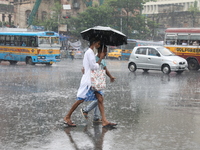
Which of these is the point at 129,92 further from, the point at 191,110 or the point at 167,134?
the point at 167,134

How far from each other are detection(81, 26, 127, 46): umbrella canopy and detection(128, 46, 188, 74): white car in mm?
14444

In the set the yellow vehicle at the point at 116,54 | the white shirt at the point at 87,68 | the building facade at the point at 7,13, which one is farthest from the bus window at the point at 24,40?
the building facade at the point at 7,13

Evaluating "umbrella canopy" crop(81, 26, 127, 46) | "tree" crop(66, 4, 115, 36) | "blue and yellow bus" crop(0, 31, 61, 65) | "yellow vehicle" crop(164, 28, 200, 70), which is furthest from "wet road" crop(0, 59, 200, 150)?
"tree" crop(66, 4, 115, 36)

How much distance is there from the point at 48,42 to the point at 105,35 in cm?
2232

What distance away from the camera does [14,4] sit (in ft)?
204

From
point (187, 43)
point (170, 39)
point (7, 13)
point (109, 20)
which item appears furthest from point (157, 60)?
point (7, 13)

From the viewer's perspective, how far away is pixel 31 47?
28.6 meters

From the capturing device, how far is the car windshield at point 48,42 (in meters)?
28.4

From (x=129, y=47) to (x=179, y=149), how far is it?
1693 inches

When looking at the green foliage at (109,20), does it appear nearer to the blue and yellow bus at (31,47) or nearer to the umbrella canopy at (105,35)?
the blue and yellow bus at (31,47)

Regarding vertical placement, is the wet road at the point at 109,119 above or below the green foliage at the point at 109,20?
below

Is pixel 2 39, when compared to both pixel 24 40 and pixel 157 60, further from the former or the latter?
pixel 157 60

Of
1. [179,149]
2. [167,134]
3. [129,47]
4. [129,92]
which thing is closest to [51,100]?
[129,92]

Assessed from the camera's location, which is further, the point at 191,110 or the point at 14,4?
the point at 14,4
